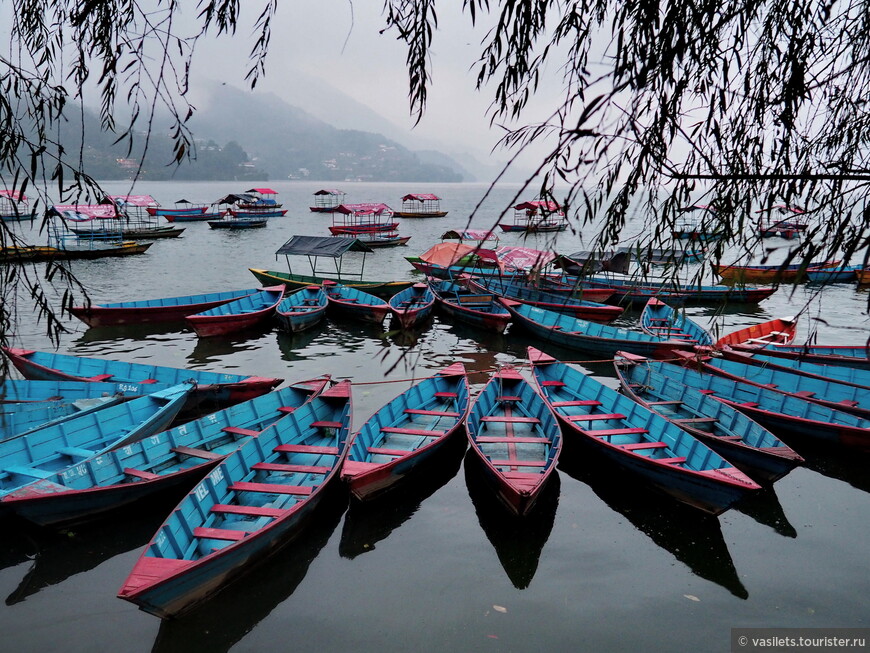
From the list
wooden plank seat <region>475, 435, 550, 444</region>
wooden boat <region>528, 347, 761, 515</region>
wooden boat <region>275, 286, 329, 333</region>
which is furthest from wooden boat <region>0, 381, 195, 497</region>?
wooden boat <region>275, 286, 329, 333</region>

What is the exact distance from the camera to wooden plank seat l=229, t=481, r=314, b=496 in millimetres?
7539

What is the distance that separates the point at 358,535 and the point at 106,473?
12.2ft

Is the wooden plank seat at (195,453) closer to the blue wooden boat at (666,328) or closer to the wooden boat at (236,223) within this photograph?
the blue wooden boat at (666,328)

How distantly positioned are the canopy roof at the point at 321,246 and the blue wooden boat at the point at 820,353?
1468cm

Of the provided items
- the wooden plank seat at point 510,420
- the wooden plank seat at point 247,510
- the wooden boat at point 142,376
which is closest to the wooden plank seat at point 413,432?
the wooden plank seat at point 510,420

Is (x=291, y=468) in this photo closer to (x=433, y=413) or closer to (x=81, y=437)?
(x=433, y=413)

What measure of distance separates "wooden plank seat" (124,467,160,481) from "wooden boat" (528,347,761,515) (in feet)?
22.2

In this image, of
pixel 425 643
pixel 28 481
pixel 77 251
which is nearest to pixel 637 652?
pixel 425 643

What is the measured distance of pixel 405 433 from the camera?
9578mm

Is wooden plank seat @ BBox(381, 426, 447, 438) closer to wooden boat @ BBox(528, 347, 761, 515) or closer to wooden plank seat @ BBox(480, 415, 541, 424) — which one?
wooden plank seat @ BBox(480, 415, 541, 424)

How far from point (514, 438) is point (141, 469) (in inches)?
236

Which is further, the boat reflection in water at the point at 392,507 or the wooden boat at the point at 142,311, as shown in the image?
the wooden boat at the point at 142,311

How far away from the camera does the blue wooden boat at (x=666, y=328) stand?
51.4 feet

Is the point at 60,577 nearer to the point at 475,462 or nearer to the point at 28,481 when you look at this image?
the point at 28,481
